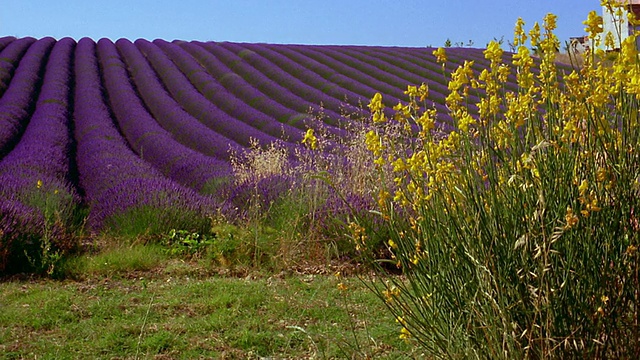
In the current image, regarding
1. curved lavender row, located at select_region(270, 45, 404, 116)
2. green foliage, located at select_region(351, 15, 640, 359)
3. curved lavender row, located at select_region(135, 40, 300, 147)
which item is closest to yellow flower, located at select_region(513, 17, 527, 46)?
green foliage, located at select_region(351, 15, 640, 359)

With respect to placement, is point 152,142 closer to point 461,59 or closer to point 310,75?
point 310,75

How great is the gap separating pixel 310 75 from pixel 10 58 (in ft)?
24.3

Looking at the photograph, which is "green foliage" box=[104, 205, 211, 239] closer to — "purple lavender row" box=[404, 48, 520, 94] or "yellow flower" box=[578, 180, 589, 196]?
"yellow flower" box=[578, 180, 589, 196]

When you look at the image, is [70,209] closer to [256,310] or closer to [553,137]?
[256,310]

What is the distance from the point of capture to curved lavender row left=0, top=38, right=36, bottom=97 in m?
14.2

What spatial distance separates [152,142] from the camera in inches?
392

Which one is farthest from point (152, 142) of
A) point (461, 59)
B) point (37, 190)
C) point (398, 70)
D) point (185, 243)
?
point (461, 59)

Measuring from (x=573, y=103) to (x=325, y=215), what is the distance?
3.16 meters

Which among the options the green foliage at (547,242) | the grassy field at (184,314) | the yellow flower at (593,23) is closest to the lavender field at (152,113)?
the grassy field at (184,314)

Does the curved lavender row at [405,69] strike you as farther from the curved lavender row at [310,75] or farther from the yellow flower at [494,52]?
the yellow flower at [494,52]

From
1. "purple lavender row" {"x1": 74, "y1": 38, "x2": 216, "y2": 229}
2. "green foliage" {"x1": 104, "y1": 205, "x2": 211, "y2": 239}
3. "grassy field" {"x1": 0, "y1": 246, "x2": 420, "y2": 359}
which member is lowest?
"grassy field" {"x1": 0, "y1": 246, "x2": 420, "y2": 359}

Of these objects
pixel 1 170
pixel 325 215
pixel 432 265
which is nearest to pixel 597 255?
pixel 432 265

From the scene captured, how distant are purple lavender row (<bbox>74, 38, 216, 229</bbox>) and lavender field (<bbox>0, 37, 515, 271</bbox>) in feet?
0.06

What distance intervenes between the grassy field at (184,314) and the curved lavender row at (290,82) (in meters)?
5.73
